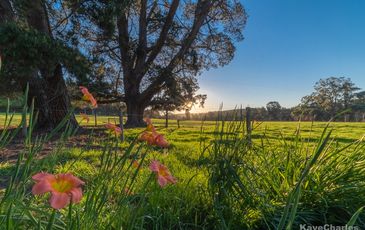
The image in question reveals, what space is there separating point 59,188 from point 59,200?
0.06 metres

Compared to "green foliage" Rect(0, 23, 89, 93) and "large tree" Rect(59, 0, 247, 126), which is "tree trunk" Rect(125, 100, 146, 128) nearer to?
"large tree" Rect(59, 0, 247, 126)

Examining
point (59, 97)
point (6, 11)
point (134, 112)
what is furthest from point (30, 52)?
point (134, 112)

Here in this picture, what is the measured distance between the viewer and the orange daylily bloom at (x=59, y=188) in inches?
21.7

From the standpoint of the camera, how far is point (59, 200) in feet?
1.81

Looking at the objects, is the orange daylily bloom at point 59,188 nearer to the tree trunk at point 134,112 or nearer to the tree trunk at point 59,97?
the tree trunk at point 59,97

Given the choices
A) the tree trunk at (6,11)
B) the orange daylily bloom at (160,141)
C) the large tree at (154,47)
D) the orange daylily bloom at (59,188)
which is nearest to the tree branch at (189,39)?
the large tree at (154,47)

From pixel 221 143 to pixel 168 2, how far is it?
15633 mm

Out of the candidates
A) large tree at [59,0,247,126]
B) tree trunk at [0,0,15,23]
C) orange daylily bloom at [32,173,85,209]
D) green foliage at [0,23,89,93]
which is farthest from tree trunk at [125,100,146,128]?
orange daylily bloom at [32,173,85,209]

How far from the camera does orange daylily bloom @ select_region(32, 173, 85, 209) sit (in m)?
0.55

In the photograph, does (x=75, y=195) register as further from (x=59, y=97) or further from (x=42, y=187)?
(x=59, y=97)

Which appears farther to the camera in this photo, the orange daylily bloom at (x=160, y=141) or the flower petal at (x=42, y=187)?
the orange daylily bloom at (x=160, y=141)

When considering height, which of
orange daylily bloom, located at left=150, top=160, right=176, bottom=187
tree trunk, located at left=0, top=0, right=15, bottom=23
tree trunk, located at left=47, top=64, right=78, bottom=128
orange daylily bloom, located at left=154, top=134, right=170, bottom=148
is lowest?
orange daylily bloom, located at left=150, top=160, right=176, bottom=187

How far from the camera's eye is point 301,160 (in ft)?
7.14

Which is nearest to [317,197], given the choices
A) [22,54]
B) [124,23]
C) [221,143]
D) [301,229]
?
[301,229]
